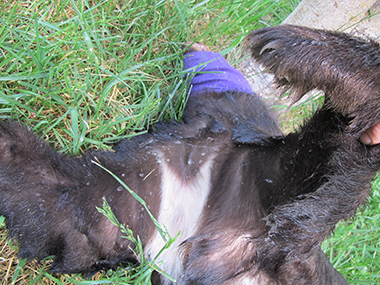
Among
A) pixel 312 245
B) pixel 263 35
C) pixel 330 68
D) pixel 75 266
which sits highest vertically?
pixel 263 35

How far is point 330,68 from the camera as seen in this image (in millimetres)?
1453

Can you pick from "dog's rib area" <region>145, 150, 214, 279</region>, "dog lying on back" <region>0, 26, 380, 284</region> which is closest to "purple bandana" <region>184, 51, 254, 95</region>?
Result: "dog lying on back" <region>0, 26, 380, 284</region>

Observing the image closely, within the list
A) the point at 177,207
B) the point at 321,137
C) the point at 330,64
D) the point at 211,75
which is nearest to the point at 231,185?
the point at 177,207

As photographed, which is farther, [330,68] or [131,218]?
[131,218]

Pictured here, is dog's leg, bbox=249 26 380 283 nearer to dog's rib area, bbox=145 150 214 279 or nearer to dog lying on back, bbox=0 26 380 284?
dog lying on back, bbox=0 26 380 284

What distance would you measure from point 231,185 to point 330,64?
0.78m

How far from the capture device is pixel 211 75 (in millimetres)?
2518

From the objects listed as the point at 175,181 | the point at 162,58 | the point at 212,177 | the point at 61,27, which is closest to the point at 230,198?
the point at 212,177

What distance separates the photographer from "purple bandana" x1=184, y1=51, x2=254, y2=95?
2430 mm

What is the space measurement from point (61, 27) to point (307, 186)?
176cm

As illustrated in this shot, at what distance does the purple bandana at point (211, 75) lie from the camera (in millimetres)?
2430

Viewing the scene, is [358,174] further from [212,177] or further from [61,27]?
[61,27]

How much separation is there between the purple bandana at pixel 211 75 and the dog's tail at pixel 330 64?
33.6 inches

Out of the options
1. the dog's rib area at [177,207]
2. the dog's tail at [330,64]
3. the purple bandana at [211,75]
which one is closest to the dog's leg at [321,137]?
the dog's tail at [330,64]
